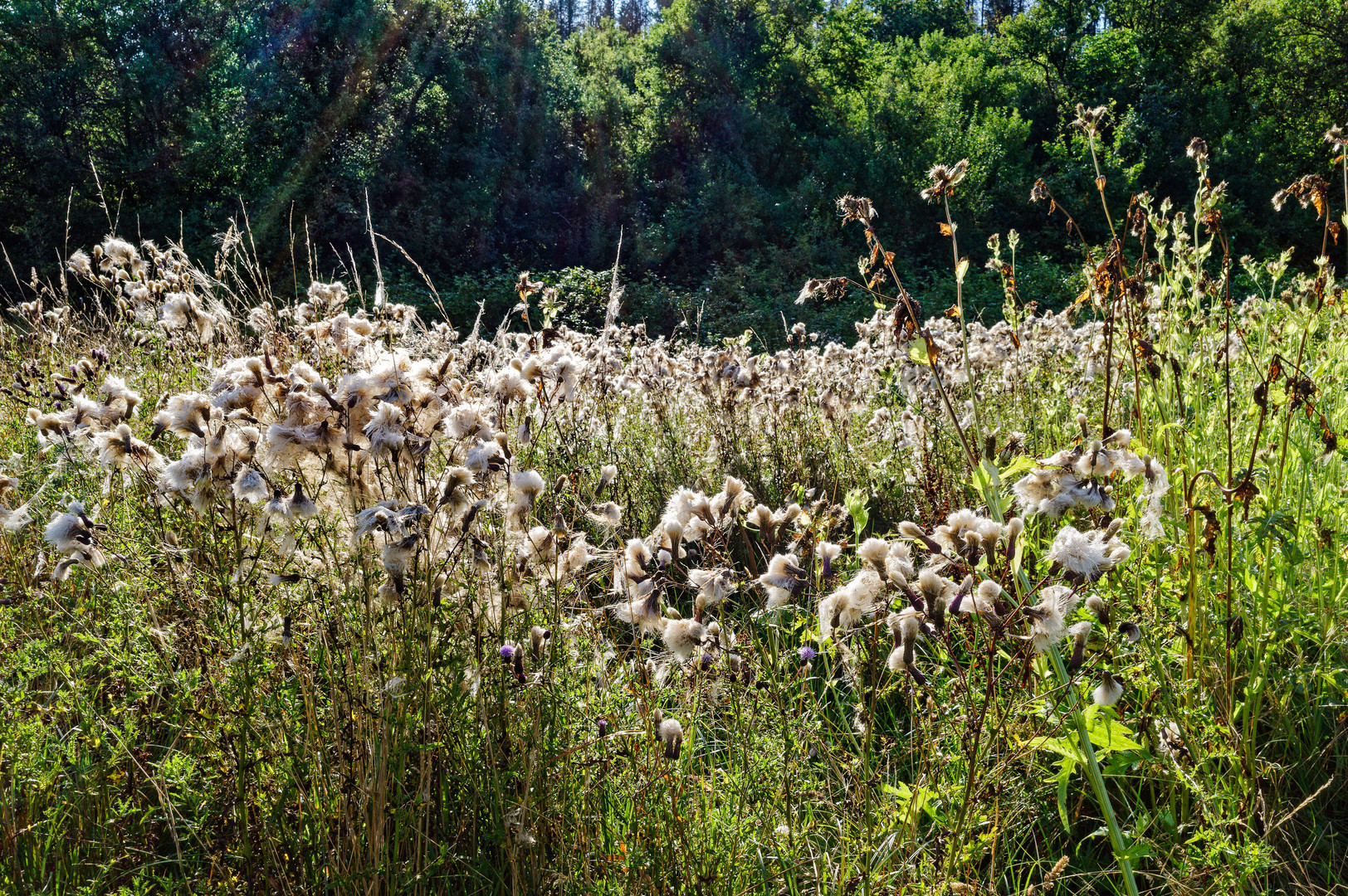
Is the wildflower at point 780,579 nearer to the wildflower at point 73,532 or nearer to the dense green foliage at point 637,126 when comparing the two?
the wildflower at point 73,532

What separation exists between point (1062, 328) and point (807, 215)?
13312mm

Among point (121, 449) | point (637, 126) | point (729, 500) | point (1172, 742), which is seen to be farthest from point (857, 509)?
point (637, 126)

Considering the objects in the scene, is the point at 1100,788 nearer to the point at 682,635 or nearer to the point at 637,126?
the point at 682,635

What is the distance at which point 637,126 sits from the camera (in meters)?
19.9

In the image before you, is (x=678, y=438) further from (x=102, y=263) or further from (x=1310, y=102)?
(x=1310, y=102)

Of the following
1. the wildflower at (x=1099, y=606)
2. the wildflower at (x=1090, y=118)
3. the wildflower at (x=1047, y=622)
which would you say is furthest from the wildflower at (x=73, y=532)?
the wildflower at (x=1090, y=118)

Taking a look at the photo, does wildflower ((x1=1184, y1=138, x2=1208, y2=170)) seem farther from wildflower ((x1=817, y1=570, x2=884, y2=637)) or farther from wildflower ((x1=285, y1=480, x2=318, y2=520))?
wildflower ((x1=285, y1=480, x2=318, y2=520))

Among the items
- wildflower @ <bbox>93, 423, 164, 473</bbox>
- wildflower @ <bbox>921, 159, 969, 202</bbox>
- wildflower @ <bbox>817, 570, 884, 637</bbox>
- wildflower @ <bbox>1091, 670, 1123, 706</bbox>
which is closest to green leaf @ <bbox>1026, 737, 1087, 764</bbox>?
wildflower @ <bbox>1091, 670, 1123, 706</bbox>

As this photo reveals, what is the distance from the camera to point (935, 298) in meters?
14.9

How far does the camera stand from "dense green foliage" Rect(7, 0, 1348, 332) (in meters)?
14.7

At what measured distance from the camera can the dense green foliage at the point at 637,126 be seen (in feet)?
48.3

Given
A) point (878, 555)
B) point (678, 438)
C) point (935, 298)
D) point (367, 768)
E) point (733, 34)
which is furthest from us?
point (733, 34)

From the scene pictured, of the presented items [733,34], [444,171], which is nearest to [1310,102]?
[733,34]

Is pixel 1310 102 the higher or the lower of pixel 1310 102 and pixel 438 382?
the higher
